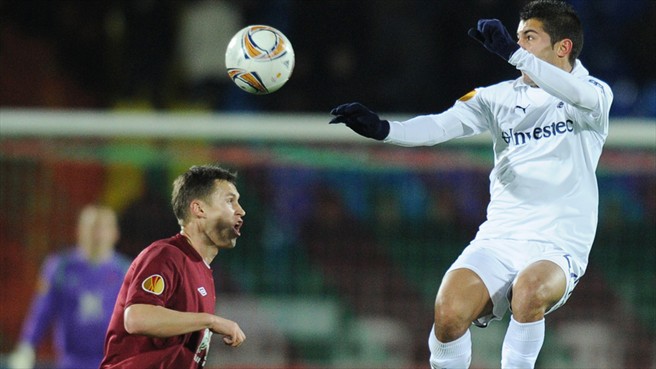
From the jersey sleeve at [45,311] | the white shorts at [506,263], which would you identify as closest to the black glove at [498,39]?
the white shorts at [506,263]

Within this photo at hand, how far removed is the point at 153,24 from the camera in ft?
39.4

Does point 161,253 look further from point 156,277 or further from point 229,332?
point 229,332

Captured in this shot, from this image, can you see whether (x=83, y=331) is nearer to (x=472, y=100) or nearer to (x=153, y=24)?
(x=472, y=100)

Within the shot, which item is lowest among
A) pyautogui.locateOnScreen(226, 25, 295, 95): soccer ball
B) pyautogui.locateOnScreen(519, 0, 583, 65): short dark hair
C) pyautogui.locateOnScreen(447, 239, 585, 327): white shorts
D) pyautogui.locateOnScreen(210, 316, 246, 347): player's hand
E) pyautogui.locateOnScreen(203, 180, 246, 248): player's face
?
pyautogui.locateOnScreen(210, 316, 246, 347): player's hand

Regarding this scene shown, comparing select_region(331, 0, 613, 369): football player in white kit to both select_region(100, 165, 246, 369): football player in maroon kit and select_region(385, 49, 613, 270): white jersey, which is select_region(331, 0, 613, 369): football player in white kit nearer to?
select_region(385, 49, 613, 270): white jersey

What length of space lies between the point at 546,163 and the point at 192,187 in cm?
172

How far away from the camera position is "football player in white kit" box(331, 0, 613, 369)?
5094mm

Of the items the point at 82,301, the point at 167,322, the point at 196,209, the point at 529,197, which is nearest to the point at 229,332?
the point at 167,322

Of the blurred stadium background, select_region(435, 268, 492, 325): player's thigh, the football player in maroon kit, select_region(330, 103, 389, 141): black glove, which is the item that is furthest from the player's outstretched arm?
the blurred stadium background

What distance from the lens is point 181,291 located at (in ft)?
16.3

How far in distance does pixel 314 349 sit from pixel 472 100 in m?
4.41

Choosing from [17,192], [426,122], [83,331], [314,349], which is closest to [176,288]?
[426,122]

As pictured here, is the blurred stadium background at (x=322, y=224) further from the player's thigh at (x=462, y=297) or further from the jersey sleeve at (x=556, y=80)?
the jersey sleeve at (x=556, y=80)

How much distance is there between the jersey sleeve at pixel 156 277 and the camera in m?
4.75
